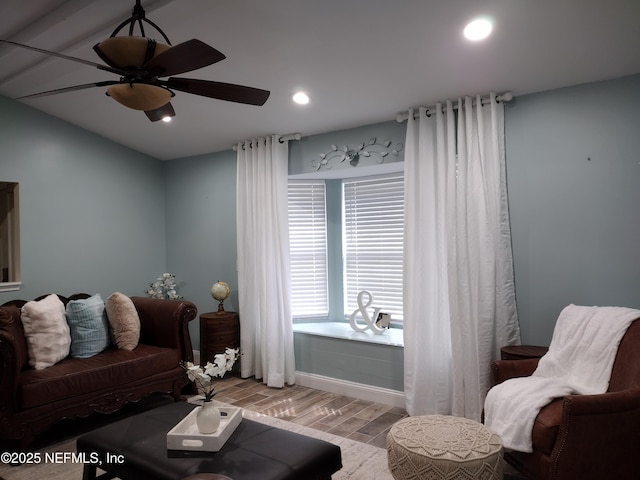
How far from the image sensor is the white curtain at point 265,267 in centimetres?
451

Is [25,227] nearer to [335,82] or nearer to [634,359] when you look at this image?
[335,82]

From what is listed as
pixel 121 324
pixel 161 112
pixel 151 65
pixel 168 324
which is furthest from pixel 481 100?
pixel 121 324

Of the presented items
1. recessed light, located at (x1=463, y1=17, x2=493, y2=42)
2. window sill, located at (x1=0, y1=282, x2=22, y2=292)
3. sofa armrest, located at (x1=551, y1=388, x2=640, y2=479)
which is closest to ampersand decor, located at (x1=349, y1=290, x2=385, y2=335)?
sofa armrest, located at (x1=551, y1=388, x2=640, y2=479)

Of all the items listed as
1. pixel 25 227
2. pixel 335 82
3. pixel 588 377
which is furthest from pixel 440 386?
pixel 25 227

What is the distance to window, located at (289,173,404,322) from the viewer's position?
4.76 m

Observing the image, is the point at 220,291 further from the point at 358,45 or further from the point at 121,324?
the point at 358,45

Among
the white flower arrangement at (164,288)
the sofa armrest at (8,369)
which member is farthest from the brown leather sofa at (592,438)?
the white flower arrangement at (164,288)

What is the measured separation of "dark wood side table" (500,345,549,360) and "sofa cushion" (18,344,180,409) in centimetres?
272

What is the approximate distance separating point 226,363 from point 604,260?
251 cm

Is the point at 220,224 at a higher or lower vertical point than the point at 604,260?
higher

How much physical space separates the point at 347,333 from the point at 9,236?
3466mm

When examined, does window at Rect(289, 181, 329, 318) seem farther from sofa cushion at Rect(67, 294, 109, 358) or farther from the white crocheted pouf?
the white crocheted pouf

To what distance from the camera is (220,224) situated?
5203mm

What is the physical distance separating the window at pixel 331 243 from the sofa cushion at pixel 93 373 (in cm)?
155
